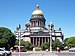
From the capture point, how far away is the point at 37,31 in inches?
6535

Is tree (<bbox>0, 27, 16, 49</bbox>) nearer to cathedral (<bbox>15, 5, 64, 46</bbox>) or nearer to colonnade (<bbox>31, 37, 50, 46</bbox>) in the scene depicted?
colonnade (<bbox>31, 37, 50, 46</bbox>)

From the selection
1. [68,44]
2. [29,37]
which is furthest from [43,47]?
[29,37]

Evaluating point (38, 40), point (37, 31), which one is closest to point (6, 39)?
point (38, 40)

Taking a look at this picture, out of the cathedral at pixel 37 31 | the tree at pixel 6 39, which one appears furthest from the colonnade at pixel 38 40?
the tree at pixel 6 39

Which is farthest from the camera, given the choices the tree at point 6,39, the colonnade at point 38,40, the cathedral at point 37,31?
the cathedral at point 37,31

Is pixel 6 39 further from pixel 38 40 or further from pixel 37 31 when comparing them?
pixel 37 31

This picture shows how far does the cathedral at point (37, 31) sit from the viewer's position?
162 meters

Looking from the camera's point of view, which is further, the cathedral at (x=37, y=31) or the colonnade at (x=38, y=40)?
the cathedral at (x=37, y=31)

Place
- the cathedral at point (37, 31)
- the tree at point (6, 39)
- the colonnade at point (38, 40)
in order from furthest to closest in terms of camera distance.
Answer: the cathedral at point (37, 31) < the colonnade at point (38, 40) < the tree at point (6, 39)

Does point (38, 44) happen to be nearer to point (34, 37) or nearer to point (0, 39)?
point (34, 37)

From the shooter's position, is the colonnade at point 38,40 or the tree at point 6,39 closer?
the tree at point 6,39

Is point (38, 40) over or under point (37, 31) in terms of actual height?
under

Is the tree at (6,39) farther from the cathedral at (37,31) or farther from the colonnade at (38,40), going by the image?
the cathedral at (37,31)

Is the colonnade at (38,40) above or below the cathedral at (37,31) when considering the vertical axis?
below
